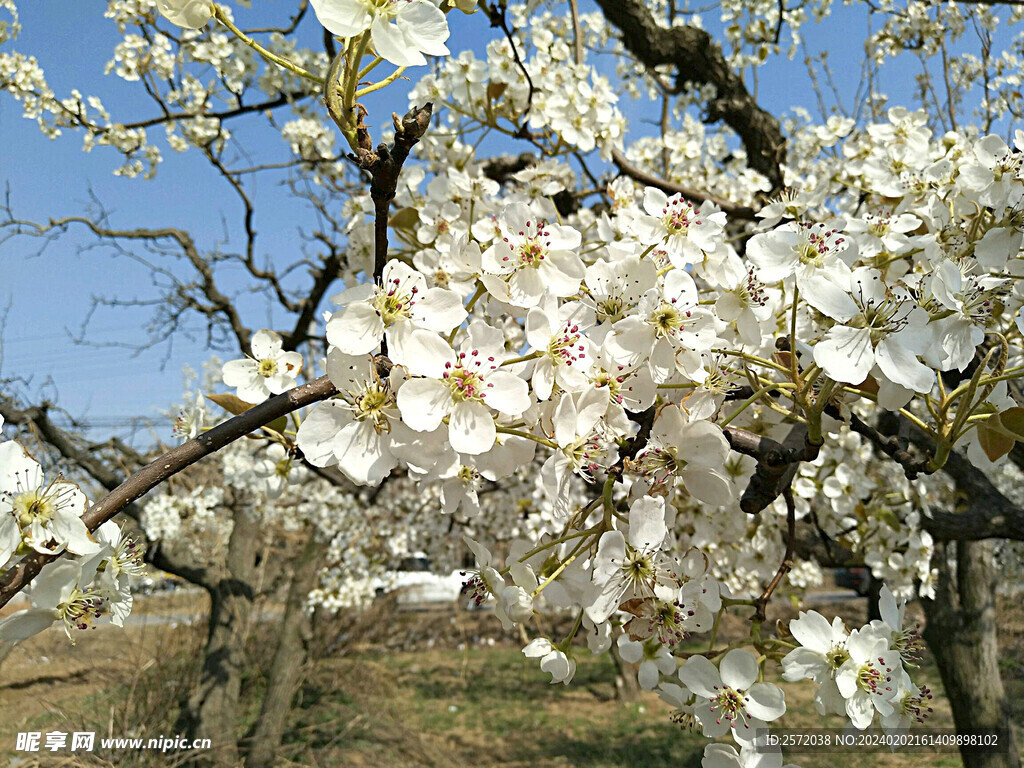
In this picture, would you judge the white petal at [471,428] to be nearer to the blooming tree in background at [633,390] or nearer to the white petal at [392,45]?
the blooming tree in background at [633,390]

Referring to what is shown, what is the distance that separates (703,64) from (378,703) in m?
6.88

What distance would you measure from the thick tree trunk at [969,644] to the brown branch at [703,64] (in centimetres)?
254

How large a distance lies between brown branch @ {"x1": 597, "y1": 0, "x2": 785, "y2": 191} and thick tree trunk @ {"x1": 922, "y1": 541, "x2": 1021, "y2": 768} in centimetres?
254

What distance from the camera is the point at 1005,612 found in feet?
32.3

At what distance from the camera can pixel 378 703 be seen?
710 cm

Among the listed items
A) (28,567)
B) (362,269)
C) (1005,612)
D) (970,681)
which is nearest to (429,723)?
(970,681)

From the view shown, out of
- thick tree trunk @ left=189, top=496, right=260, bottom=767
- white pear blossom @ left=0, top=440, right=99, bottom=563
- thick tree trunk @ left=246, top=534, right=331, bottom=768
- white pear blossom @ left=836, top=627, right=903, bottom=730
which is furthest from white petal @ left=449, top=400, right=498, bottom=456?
thick tree trunk @ left=246, top=534, right=331, bottom=768

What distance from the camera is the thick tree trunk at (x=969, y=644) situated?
11.7ft

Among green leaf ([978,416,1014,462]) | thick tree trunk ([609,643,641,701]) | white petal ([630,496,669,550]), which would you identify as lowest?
thick tree trunk ([609,643,641,701])

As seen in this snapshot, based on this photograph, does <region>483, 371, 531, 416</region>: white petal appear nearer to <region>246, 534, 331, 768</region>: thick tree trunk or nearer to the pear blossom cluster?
the pear blossom cluster

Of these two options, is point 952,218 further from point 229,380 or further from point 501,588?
point 229,380

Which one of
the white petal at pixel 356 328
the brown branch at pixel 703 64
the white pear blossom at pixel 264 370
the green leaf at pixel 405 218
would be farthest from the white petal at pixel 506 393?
the brown branch at pixel 703 64

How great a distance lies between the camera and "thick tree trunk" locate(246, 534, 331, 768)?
5230 mm

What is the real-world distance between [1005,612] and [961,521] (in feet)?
34.4
